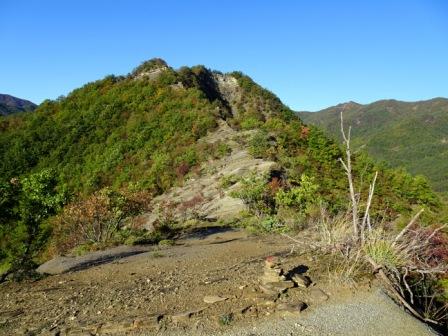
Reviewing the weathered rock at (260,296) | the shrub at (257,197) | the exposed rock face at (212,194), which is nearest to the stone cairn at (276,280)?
the weathered rock at (260,296)

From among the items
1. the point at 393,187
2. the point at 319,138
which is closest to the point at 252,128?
the point at 319,138

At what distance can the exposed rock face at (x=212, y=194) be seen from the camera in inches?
786

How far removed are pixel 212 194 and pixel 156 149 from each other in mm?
11761

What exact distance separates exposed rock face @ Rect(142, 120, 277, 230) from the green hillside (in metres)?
0.81

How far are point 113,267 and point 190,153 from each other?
18485 mm

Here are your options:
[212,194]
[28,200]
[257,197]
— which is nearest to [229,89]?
[212,194]

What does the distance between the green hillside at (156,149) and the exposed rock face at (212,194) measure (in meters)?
0.81

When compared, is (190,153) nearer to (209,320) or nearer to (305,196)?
(305,196)

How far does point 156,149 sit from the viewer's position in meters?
32.8

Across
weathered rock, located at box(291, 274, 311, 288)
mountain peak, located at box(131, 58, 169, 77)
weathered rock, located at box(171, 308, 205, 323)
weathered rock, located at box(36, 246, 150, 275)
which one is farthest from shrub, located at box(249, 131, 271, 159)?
mountain peak, located at box(131, 58, 169, 77)

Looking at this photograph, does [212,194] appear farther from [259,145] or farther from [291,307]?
[291,307]

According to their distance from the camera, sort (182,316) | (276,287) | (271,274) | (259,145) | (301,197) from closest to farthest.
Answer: (182,316), (276,287), (271,274), (301,197), (259,145)

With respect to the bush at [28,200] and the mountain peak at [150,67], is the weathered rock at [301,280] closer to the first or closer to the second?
the bush at [28,200]

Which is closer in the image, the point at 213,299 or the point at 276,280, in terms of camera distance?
the point at 213,299
